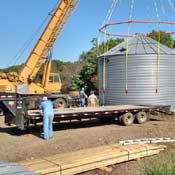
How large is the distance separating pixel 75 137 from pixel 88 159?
4765mm

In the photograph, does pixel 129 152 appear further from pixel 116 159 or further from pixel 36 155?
pixel 36 155

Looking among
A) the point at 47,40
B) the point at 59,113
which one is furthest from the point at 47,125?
the point at 47,40

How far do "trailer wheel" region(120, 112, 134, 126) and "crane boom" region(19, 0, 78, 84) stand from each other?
35.5ft

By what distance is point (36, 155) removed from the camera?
35.7 feet

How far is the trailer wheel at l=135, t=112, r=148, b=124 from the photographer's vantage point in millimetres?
17734

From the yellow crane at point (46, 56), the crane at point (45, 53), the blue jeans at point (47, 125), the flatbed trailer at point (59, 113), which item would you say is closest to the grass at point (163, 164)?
the blue jeans at point (47, 125)

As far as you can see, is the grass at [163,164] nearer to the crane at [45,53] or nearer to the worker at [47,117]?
the worker at [47,117]

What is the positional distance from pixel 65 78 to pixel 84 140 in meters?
44.2

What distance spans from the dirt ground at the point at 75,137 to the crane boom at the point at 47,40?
8.45 m

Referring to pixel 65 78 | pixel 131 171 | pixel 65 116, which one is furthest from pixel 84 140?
pixel 65 78

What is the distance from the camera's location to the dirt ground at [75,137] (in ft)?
35.2

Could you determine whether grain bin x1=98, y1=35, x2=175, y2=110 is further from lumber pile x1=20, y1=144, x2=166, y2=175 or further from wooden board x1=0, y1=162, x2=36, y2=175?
wooden board x1=0, y1=162, x2=36, y2=175

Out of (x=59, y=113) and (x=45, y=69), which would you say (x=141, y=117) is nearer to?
(x=59, y=113)

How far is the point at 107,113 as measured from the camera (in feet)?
54.3
